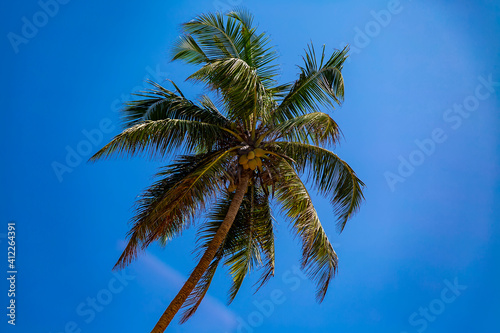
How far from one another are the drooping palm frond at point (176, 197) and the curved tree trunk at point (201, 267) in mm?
521

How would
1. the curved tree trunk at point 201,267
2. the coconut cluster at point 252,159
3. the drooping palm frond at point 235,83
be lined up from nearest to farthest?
1. the curved tree trunk at point 201,267
2. the drooping palm frond at point 235,83
3. the coconut cluster at point 252,159

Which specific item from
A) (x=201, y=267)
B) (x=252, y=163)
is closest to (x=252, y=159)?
(x=252, y=163)

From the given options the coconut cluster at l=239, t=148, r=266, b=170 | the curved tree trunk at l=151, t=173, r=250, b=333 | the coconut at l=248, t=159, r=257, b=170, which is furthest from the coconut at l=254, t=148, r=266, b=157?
the curved tree trunk at l=151, t=173, r=250, b=333

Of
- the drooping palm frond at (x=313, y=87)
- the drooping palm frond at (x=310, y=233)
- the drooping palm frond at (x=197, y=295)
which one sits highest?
the drooping palm frond at (x=313, y=87)

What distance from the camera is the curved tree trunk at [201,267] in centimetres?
1105

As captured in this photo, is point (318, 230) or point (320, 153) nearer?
point (318, 230)

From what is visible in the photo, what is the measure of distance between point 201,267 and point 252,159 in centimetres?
261

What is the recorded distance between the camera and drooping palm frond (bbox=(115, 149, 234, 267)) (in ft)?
37.6

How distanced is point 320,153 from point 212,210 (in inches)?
118

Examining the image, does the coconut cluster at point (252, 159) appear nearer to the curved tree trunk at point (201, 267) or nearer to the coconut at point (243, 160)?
the coconut at point (243, 160)

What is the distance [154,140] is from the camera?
39.7ft

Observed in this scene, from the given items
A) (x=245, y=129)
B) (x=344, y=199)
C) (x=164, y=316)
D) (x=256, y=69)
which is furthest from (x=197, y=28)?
(x=164, y=316)

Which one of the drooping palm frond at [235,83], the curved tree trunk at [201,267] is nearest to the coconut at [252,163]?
the curved tree trunk at [201,267]

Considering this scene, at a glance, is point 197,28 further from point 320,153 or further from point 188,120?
point 320,153
